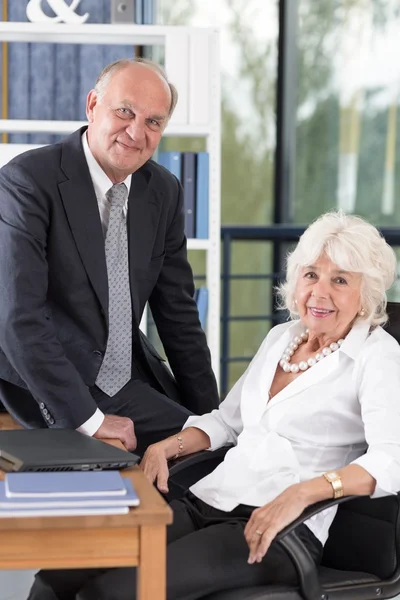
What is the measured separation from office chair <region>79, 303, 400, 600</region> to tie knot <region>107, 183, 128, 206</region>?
776mm

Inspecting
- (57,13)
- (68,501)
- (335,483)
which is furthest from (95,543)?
(57,13)

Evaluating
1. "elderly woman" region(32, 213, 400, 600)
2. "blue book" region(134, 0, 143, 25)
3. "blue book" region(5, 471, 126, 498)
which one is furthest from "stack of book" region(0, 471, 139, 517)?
"blue book" region(134, 0, 143, 25)

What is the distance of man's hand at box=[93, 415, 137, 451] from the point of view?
2.30m

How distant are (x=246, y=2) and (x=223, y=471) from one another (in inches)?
160

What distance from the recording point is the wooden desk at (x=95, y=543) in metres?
1.46

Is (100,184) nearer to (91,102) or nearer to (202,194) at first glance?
(91,102)

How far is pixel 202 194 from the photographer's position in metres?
3.79

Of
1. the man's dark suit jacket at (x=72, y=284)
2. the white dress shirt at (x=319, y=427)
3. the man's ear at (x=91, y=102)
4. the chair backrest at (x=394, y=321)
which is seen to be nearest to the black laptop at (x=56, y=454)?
the white dress shirt at (x=319, y=427)

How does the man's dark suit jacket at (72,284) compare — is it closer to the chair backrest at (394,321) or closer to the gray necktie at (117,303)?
the gray necktie at (117,303)

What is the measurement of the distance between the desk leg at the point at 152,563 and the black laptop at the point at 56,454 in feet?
0.75

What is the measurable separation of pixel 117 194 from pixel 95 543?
130 centimetres

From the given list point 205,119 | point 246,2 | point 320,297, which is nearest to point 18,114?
point 205,119

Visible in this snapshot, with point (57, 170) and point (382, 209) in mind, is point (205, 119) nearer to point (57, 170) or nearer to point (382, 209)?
point (57, 170)

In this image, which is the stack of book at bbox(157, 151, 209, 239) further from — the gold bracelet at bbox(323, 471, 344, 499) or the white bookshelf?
the gold bracelet at bbox(323, 471, 344, 499)
